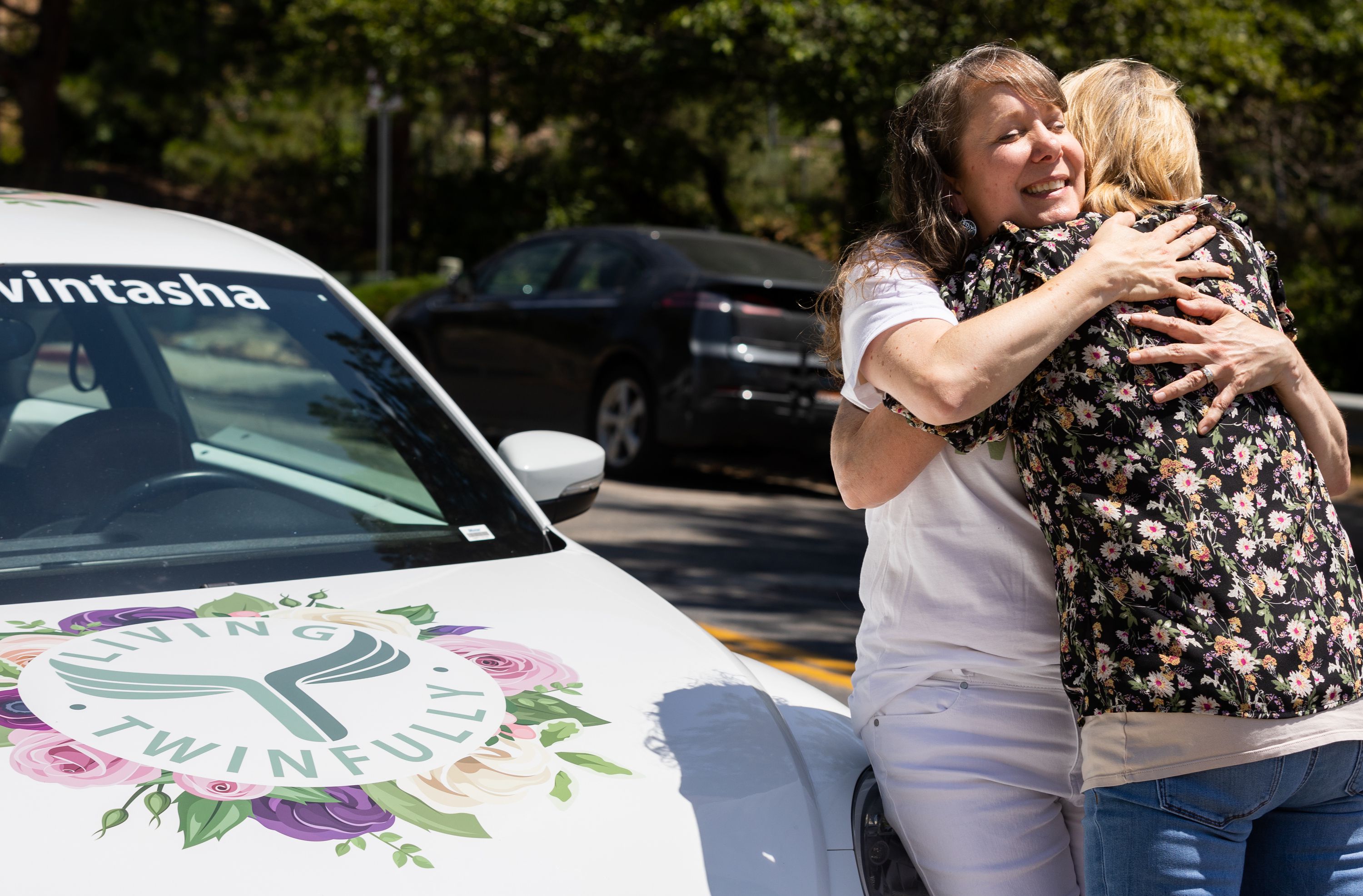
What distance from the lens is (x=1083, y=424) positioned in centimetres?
165

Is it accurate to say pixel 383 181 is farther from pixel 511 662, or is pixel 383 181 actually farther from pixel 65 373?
pixel 511 662

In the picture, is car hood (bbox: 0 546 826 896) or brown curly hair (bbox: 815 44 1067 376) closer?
car hood (bbox: 0 546 826 896)

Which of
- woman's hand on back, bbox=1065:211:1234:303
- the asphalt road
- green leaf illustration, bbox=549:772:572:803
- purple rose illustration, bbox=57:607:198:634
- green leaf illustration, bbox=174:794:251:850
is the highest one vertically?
woman's hand on back, bbox=1065:211:1234:303

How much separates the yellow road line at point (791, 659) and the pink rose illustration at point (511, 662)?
2.91m

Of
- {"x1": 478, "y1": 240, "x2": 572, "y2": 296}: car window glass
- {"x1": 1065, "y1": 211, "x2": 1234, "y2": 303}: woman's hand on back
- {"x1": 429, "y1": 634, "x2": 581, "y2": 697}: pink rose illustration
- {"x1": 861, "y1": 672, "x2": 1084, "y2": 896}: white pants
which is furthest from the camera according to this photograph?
{"x1": 478, "y1": 240, "x2": 572, "y2": 296}: car window glass

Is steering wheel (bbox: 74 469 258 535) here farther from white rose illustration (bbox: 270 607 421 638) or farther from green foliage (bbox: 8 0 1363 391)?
green foliage (bbox: 8 0 1363 391)

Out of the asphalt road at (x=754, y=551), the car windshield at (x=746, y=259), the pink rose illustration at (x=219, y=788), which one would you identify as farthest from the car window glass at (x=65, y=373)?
the car windshield at (x=746, y=259)

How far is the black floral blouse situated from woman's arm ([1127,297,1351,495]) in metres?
0.02

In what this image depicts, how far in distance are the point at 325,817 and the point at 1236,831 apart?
1.04 meters

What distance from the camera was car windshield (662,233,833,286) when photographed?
9.82 meters

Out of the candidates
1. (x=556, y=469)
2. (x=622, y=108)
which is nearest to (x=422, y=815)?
(x=556, y=469)

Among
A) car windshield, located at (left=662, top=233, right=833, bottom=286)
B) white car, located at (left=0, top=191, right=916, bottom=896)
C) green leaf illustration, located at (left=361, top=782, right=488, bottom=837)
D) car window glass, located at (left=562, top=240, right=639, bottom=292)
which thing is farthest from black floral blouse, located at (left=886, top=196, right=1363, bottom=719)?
car window glass, located at (left=562, top=240, right=639, bottom=292)

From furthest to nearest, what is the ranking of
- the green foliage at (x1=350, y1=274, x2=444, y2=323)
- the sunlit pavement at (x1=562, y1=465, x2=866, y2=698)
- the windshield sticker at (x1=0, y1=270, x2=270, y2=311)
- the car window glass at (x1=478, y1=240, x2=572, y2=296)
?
the green foliage at (x1=350, y1=274, x2=444, y2=323) < the car window glass at (x1=478, y1=240, x2=572, y2=296) < the sunlit pavement at (x1=562, y1=465, x2=866, y2=698) < the windshield sticker at (x1=0, y1=270, x2=270, y2=311)

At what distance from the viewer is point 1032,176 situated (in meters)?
1.85
